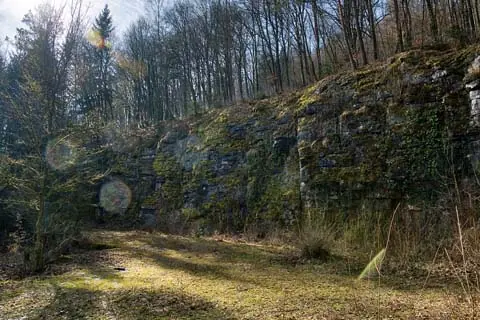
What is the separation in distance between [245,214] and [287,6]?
9.99 metres

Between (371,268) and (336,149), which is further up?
(336,149)

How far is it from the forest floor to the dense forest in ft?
2.17

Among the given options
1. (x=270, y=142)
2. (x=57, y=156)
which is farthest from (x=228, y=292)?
(x=270, y=142)

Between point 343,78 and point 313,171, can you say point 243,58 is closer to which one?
point 343,78

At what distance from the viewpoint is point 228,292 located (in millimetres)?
4391

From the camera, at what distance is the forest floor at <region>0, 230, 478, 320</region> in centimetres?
351

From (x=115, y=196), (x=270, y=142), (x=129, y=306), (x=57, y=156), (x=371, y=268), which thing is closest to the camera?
(x=129, y=306)

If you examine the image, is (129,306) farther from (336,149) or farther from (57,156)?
(336,149)

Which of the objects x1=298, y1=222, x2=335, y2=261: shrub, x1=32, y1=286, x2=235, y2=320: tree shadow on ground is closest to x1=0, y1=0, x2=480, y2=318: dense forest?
x1=298, y1=222, x2=335, y2=261: shrub

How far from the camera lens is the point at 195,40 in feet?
69.8

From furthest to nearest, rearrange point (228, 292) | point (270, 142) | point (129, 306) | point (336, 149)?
1. point (270, 142)
2. point (336, 149)
3. point (228, 292)
4. point (129, 306)

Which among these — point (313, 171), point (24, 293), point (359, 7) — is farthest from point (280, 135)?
point (24, 293)

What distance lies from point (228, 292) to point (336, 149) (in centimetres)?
633

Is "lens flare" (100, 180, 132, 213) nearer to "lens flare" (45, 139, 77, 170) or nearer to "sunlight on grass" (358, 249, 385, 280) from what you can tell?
A: "lens flare" (45, 139, 77, 170)
